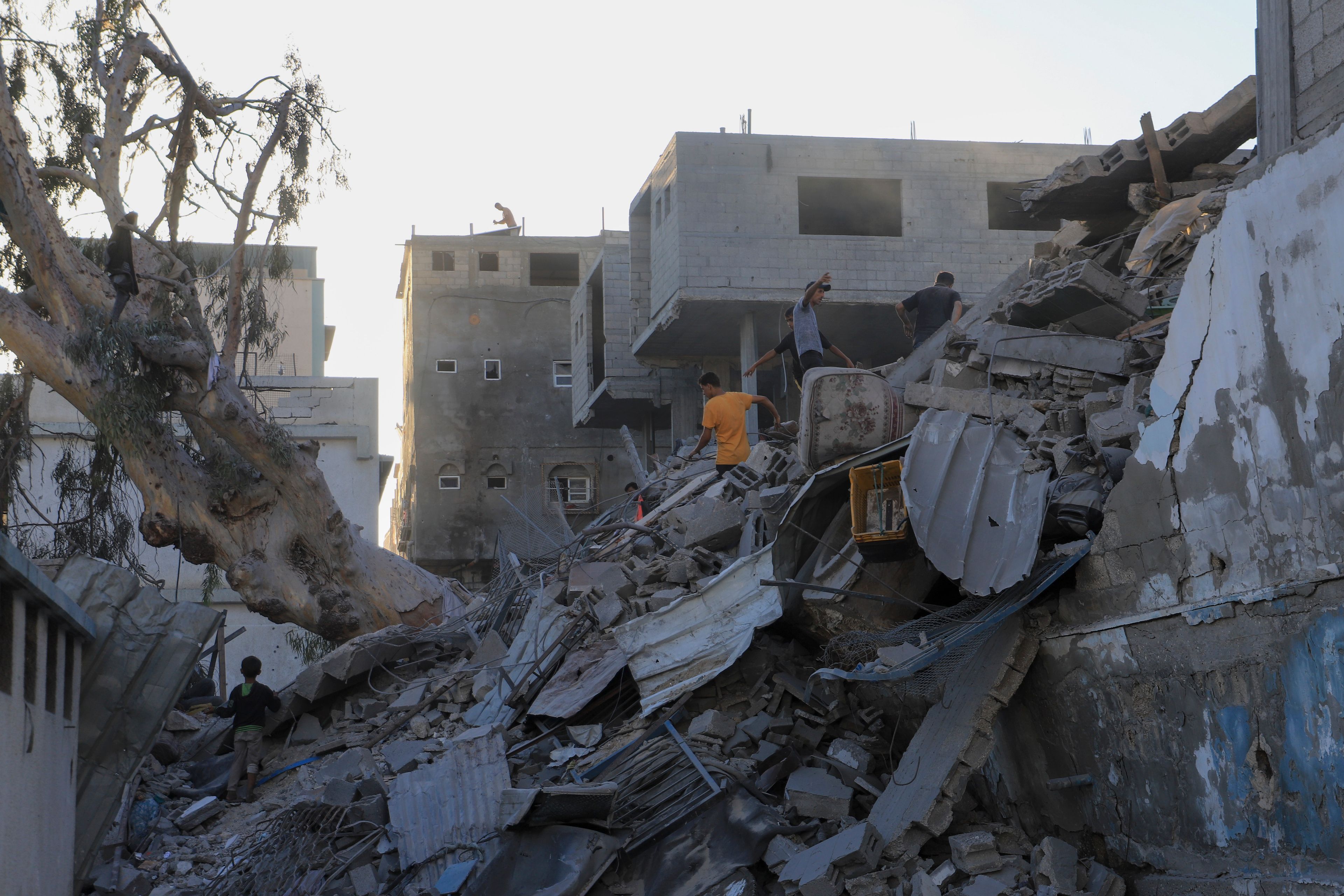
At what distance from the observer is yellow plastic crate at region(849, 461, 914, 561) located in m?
8.06

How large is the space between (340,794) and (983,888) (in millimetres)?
4867

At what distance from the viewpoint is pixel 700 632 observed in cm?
988

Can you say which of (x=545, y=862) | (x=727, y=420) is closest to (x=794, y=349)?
(x=727, y=420)

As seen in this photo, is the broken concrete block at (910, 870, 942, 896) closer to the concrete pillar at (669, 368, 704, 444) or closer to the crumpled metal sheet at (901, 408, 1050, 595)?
the crumpled metal sheet at (901, 408, 1050, 595)

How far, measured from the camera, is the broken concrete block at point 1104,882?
706 centimetres

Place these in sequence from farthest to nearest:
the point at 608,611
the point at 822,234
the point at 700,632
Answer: the point at 822,234 < the point at 608,611 < the point at 700,632

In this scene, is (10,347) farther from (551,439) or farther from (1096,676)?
(551,439)

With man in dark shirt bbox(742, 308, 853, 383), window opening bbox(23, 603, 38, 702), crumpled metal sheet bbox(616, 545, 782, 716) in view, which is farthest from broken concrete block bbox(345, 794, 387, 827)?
man in dark shirt bbox(742, 308, 853, 383)

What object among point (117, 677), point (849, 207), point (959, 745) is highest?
point (849, 207)

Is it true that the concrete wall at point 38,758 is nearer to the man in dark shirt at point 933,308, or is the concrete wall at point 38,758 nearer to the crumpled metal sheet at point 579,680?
the crumpled metal sheet at point 579,680

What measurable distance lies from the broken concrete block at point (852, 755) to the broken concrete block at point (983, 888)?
1415 millimetres

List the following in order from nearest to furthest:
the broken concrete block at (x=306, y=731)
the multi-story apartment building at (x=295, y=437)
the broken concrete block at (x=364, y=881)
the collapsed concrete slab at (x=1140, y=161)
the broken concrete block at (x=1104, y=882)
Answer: the broken concrete block at (x=1104, y=882), the broken concrete block at (x=364, y=881), the broken concrete block at (x=306, y=731), the collapsed concrete slab at (x=1140, y=161), the multi-story apartment building at (x=295, y=437)

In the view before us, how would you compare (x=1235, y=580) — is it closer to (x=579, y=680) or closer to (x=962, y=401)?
(x=962, y=401)

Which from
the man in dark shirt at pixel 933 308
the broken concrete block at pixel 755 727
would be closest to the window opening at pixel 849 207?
the man in dark shirt at pixel 933 308
